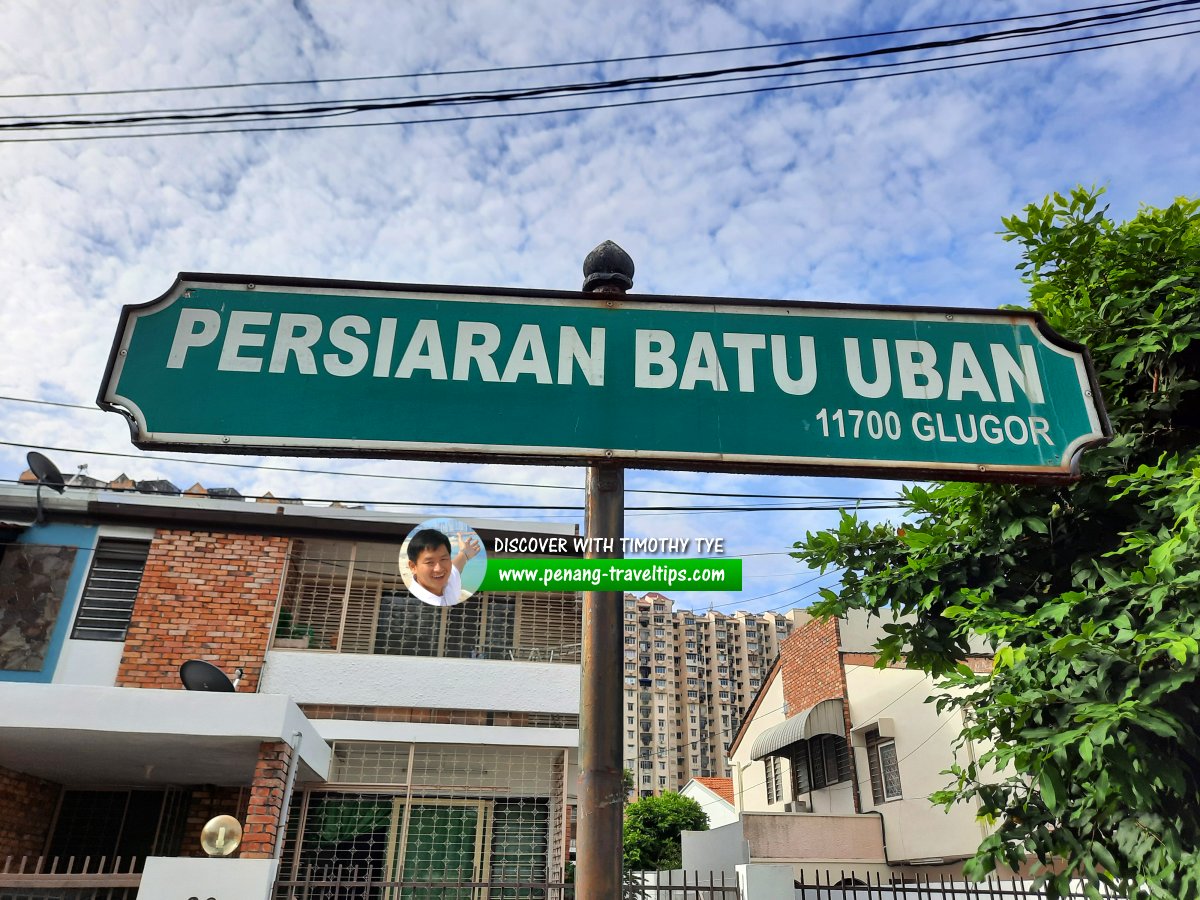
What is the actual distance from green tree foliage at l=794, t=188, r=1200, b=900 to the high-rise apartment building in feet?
334

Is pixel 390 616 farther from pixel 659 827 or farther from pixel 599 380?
pixel 659 827

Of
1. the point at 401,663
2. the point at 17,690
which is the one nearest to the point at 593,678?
the point at 17,690

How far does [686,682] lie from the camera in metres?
113

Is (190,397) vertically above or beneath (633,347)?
beneath

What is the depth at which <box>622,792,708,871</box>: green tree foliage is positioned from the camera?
121ft

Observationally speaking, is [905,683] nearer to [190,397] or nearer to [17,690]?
[17,690]

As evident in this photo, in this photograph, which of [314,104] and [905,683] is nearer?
[314,104]

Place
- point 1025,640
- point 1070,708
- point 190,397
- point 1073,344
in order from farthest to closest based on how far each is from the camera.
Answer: point 1025,640 → point 1070,708 → point 1073,344 → point 190,397

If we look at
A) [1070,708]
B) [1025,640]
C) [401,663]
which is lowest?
[1070,708]

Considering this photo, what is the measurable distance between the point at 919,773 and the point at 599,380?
57.8ft

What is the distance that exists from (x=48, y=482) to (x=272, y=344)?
529 inches

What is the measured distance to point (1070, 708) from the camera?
10.3 ft


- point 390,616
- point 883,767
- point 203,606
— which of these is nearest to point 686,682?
point 883,767

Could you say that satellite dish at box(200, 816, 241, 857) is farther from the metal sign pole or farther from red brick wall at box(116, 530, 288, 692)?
the metal sign pole
